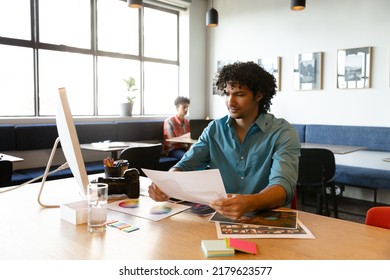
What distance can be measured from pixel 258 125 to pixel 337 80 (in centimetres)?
376

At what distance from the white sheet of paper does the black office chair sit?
1818 millimetres

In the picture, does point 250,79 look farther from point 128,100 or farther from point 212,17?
point 128,100

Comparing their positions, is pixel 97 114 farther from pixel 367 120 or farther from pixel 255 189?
pixel 255 189

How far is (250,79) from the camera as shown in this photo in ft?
5.71

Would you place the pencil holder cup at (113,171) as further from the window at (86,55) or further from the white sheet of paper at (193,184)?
the window at (86,55)

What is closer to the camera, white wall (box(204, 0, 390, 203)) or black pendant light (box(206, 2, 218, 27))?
white wall (box(204, 0, 390, 203))

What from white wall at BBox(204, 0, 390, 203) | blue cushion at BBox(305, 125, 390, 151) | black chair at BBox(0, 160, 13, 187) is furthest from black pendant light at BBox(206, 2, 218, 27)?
black chair at BBox(0, 160, 13, 187)

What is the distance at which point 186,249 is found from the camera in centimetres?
101

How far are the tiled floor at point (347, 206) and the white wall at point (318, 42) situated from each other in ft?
3.39

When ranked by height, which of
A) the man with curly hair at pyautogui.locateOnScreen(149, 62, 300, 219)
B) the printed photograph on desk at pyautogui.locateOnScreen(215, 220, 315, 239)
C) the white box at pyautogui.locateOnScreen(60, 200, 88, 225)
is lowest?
the printed photograph on desk at pyautogui.locateOnScreen(215, 220, 315, 239)

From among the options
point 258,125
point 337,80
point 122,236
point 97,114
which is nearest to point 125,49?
point 97,114

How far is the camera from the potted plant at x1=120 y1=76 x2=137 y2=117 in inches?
223

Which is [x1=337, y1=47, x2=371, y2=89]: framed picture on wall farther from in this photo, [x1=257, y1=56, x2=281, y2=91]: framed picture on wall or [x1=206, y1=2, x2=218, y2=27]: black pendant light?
[x1=206, y1=2, x2=218, y2=27]: black pendant light

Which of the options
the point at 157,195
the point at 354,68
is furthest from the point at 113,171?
the point at 354,68
